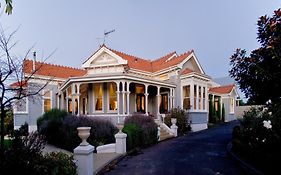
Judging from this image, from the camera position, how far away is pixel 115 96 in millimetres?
22766

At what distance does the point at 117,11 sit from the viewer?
2653 cm

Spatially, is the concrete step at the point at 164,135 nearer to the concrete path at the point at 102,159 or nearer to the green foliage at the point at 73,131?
the green foliage at the point at 73,131

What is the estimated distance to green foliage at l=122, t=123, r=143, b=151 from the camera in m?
14.3

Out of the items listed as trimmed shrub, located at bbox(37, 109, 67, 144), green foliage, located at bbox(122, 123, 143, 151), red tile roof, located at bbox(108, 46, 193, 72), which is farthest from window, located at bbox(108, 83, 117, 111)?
green foliage, located at bbox(122, 123, 143, 151)

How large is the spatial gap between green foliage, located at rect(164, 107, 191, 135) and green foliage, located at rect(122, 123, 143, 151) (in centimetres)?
657

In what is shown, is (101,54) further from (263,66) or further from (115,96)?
(263,66)

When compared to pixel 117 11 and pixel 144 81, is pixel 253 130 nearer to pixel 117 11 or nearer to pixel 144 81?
pixel 144 81

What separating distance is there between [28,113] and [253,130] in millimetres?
21440

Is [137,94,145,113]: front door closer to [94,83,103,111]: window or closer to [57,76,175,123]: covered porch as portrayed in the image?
[57,76,175,123]: covered porch

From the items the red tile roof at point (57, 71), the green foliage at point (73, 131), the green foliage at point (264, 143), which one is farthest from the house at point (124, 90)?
the green foliage at point (264, 143)

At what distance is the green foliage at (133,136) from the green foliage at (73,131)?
97cm

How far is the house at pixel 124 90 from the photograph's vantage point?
2162 centimetres

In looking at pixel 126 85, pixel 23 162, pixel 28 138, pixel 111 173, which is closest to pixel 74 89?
pixel 126 85

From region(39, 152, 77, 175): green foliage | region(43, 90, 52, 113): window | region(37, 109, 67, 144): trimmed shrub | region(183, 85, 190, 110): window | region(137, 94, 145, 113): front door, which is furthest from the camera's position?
region(43, 90, 52, 113): window
